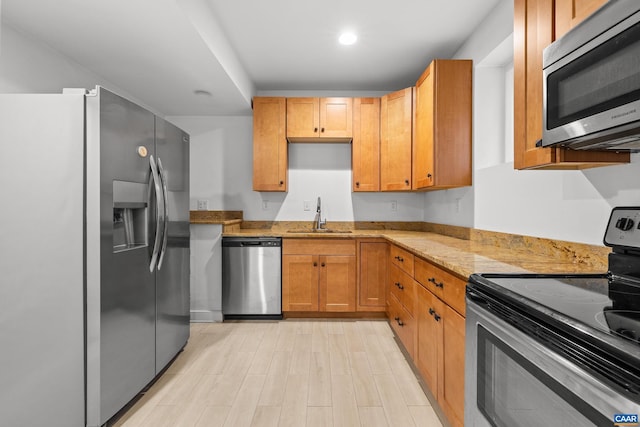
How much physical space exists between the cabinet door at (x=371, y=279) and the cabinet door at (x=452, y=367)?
1.65 metres

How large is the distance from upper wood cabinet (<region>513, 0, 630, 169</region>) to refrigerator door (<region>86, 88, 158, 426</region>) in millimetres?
2026

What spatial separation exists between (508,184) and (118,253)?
7.95 ft

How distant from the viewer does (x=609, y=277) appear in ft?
4.16

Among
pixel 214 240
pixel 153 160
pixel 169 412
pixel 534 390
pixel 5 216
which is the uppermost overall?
pixel 153 160

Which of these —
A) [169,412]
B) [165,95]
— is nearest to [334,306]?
[169,412]

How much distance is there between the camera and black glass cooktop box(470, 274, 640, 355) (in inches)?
30.1

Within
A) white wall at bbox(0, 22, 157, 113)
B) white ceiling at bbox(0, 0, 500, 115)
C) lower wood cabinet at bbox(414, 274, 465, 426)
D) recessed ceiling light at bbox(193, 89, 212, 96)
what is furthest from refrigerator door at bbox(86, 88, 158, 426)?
lower wood cabinet at bbox(414, 274, 465, 426)

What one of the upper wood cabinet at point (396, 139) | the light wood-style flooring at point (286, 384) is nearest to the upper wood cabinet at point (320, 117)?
the upper wood cabinet at point (396, 139)

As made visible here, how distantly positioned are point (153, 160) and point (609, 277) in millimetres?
2398

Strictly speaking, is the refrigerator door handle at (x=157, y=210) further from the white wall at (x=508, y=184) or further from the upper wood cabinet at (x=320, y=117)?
the white wall at (x=508, y=184)

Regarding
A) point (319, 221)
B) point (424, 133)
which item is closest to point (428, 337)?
point (424, 133)

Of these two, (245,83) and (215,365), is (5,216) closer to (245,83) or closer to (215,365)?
(215,365)

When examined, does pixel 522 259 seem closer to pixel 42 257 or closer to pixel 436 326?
pixel 436 326

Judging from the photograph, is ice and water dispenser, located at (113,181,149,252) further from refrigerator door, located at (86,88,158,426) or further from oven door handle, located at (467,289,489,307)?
oven door handle, located at (467,289,489,307)
